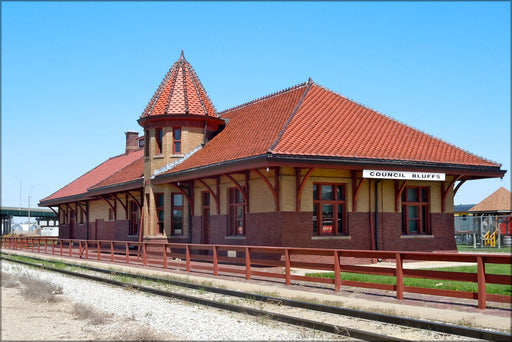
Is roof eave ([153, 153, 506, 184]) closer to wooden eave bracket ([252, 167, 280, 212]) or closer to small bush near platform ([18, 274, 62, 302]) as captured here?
wooden eave bracket ([252, 167, 280, 212])

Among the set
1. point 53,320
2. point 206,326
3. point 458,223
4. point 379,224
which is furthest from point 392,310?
point 458,223

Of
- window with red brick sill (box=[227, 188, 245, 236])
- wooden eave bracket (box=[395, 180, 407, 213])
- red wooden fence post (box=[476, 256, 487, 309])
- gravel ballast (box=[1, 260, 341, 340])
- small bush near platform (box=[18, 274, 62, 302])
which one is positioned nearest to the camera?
gravel ballast (box=[1, 260, 341, 340])

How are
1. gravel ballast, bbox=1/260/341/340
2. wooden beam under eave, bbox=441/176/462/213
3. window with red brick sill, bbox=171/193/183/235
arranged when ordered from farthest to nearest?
window with red brick sill, bbox=171/193/183/235, wooden beam under eave, bbox=441/176/462/213, gravel ballast, bbox=1/260/341/340

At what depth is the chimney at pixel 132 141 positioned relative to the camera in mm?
42344

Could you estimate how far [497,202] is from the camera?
1608 inches

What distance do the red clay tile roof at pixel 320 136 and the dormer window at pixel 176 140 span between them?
1205 mm

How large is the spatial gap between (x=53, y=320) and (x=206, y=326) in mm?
2946

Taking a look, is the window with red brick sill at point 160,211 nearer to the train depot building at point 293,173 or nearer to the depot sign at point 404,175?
the train depot building at point 293,173

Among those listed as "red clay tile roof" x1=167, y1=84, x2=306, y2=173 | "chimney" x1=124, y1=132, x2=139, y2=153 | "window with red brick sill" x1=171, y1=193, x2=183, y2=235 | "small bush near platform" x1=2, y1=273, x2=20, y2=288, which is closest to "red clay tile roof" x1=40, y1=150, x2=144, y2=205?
"chimney" x1=124, y1=132, x2=139, y2=153

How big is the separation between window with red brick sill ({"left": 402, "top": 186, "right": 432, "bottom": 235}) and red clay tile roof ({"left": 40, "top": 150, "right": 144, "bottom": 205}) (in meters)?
20.2

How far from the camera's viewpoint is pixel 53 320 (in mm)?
10227

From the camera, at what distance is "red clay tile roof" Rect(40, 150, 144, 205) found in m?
38.6

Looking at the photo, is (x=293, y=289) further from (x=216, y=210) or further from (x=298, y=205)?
(x=216, y=210)

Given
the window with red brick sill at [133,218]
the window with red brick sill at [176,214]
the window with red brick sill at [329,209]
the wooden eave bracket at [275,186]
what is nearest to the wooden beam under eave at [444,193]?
the window with red brick sill at [329,209]
